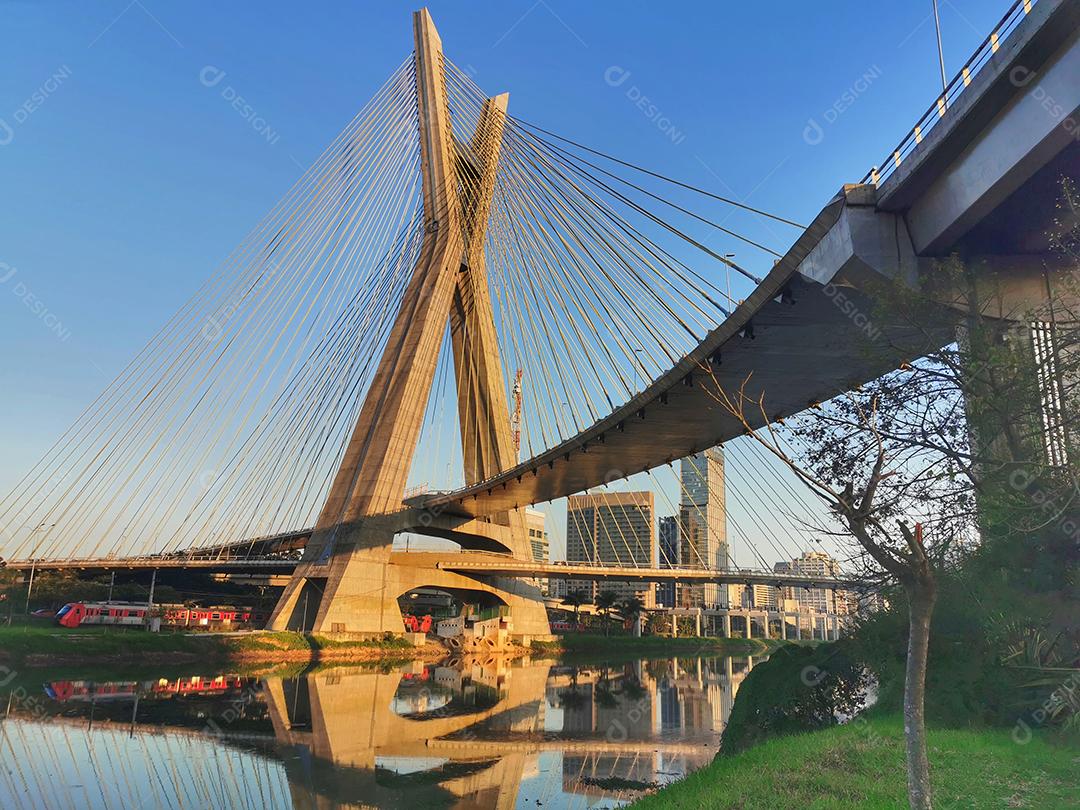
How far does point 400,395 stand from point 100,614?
23.7 m

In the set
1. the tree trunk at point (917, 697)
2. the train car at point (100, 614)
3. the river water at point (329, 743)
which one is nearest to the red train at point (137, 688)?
the river water at point (329, 743)

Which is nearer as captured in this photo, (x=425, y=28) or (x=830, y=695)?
(x=830, y=695)

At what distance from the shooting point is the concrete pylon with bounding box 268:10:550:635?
37312 millimetres

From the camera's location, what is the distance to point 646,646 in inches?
2795

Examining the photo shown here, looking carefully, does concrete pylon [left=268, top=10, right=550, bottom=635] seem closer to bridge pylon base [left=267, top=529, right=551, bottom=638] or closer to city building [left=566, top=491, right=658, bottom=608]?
bridge pylon base [left=267, top=529, right=551, bottom=638]

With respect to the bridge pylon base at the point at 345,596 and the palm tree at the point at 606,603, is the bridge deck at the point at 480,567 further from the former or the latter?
the palm tree at the point at 606,603

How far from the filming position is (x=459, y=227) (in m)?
40.4

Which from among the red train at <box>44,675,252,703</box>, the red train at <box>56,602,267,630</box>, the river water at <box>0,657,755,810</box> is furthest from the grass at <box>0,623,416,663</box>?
the red train at <box>56,602,267,630</box>

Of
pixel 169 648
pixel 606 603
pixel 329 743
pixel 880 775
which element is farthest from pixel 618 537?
pixel 880 775

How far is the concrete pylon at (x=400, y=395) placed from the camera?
37312 mm

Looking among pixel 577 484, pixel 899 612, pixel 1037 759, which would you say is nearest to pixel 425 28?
pixel 577 484

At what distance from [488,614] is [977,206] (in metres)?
51.4

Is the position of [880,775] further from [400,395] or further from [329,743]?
[400,395]

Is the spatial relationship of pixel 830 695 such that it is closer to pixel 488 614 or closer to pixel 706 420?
pixel 706 420
